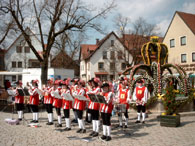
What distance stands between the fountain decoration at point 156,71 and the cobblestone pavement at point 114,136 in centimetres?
334

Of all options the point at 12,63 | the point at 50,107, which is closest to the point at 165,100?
the point at 50,107

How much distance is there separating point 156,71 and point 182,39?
2600 centimetres

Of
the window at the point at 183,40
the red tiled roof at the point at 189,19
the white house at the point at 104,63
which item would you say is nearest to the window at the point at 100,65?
the white house at the point at 104,63

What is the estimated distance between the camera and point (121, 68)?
163 ft

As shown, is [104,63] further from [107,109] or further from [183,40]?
[107,109]

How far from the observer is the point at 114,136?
8.05 metres

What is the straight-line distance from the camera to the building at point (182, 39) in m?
34.8

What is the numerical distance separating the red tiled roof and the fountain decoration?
2329 centimetres

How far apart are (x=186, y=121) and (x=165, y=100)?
7.00 feet

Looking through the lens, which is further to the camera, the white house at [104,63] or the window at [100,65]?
the window at [100,65]

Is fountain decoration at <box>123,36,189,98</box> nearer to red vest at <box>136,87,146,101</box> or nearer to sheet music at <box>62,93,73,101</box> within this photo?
red vest at <box>136,87,146,101</box>

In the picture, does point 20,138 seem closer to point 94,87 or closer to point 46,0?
point 94,87

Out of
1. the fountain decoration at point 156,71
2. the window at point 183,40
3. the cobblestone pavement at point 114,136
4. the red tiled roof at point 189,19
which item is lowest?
the cobblestone pavement at point 114,136

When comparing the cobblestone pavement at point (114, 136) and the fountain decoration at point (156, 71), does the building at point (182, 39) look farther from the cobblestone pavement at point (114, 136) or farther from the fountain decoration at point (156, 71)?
the cobblestone pavement at point (114, 136)
